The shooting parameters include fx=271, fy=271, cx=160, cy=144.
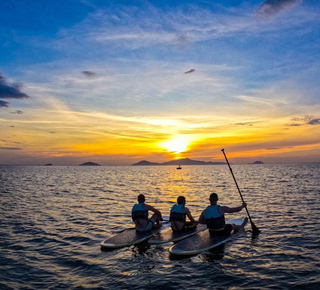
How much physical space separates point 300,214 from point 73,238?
1732cm

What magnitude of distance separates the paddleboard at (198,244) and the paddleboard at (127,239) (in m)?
2.20

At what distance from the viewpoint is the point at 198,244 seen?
12797 millimetres

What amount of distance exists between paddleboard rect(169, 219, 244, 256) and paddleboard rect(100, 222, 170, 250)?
220 centimetres

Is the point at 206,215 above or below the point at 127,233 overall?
above

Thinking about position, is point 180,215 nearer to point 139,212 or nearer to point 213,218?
point 213,218

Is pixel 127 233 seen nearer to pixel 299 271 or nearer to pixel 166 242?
pixel 166 242

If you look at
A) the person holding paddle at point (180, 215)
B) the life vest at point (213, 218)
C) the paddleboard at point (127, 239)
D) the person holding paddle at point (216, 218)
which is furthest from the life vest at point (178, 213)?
the paddleboard at point (127, 239)

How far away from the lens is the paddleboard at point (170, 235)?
13727 millimetres

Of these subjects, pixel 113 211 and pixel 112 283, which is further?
pixel 113 211

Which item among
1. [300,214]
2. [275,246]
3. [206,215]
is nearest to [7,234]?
[206,215]

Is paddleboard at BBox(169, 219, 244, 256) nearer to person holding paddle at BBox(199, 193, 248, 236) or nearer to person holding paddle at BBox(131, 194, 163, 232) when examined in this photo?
person holding paddle at BBox(199, 193, 248, 236)

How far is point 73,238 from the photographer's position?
15.5m

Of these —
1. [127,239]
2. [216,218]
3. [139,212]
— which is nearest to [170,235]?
[139,212]

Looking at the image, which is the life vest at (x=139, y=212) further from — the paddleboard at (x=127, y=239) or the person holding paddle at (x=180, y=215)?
the person holding paddle at (x=180, y=215)
